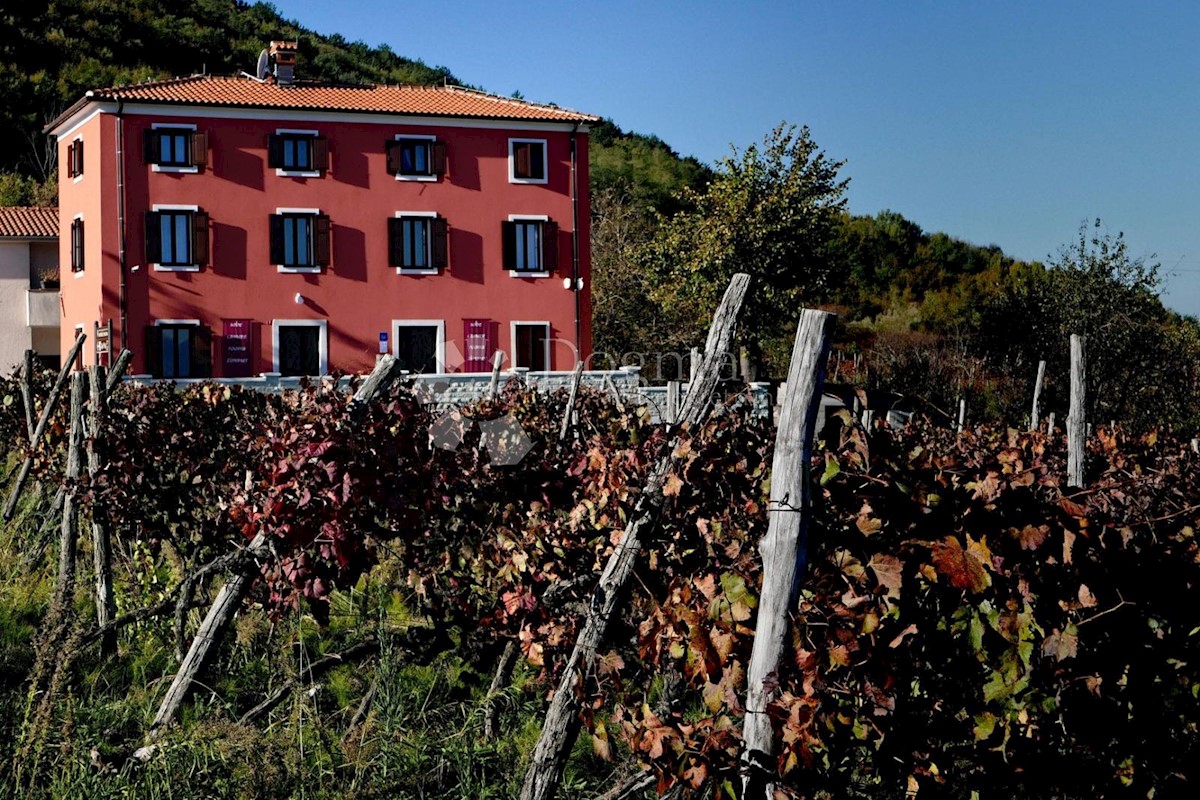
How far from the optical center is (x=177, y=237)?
30891 millimetres

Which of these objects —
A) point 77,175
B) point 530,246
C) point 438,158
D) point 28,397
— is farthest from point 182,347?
point 28,397

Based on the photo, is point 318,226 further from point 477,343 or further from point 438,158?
point 477,343

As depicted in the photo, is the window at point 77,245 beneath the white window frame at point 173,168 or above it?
beneath

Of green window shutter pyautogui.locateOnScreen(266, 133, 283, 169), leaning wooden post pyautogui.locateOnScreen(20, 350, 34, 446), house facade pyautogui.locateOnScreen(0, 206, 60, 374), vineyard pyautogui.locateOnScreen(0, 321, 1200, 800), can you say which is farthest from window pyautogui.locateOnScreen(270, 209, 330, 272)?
vineyard pyautogui.locateOnScreen(0, 321, 1200, 800)

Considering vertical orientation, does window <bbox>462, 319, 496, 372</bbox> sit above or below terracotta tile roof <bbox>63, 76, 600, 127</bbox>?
below

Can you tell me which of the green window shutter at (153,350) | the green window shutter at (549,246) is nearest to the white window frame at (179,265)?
the green window shutter at (153,350)

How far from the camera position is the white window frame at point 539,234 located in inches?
1304

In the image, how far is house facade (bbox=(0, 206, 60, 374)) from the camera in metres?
35.1

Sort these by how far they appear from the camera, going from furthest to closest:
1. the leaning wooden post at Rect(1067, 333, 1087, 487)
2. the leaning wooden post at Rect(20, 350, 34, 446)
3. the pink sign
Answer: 1. the pink sign
2. the leaning wooden post at Rect(20, 350, 34, 446)
3. the leaning wooden post at Rect(1067, 333, 1087, 487)

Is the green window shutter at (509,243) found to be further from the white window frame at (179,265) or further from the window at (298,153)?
the white window frame at (179,265)

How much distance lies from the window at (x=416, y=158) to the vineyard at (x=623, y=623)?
25.2 m

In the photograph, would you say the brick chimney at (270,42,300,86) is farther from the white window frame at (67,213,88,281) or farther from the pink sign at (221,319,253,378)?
the pink sign at (221,319,253,378)

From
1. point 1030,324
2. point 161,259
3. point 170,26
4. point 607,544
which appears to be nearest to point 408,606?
point 607,544

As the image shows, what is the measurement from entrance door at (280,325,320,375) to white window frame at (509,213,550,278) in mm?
5093
